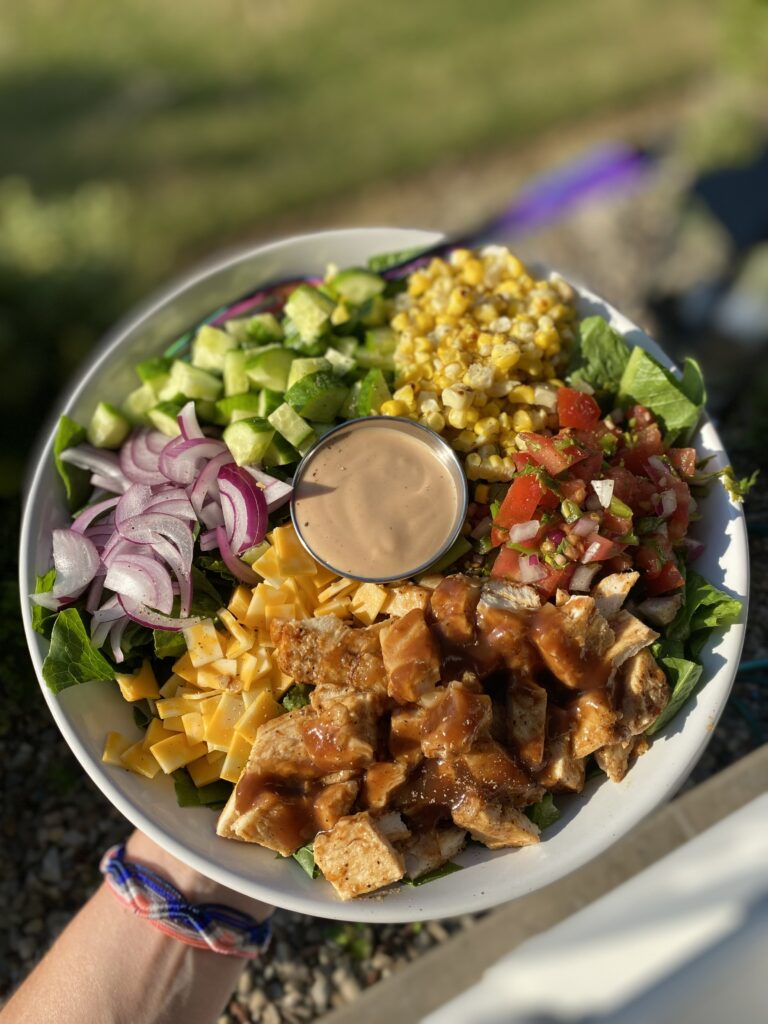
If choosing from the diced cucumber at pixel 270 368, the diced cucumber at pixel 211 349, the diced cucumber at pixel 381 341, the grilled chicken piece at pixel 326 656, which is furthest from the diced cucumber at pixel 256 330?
the grilled chicken piece at pixel 326 656

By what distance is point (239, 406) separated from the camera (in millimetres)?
3906

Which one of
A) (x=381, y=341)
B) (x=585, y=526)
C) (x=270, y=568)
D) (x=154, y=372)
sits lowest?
(x=585, y=526)

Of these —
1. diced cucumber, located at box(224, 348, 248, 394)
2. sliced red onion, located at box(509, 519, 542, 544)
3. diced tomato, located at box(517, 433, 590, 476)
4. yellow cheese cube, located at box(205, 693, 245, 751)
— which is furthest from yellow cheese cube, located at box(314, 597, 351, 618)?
diced cucumber, located at box(224, 348, 248, 394)

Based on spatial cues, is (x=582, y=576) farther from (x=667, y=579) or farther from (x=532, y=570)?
(x=667, y=579)

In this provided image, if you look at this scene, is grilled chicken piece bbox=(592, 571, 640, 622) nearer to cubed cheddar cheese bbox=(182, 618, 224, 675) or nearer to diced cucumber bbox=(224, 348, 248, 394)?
cubed cheddar cheese bbox=(182, 618, 224, 675)

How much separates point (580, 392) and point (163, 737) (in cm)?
218

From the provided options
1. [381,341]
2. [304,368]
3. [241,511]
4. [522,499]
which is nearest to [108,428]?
[241,511]

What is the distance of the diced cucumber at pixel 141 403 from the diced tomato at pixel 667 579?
2.30m

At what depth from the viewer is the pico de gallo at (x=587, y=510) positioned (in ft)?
11.1

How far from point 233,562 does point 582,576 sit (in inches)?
54.2

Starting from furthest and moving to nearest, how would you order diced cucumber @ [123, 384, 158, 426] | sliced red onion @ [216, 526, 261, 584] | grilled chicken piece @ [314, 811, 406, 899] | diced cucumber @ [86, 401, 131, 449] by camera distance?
diced cucumber @ [123, 384, 158, 426]
diced cucumber @ [86, 401, 131, 449]
sliced red onion @ [216, 526, 261, 584]
grilled chicken piece @ [314, 811, 406, 899]

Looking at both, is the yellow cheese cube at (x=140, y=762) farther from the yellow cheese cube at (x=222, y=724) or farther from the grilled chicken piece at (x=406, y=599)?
the grilled chicken piece at (x=406, y=599)

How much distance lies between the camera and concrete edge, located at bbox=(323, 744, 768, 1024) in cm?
386

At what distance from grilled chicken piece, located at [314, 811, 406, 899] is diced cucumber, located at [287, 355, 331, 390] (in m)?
1.81
